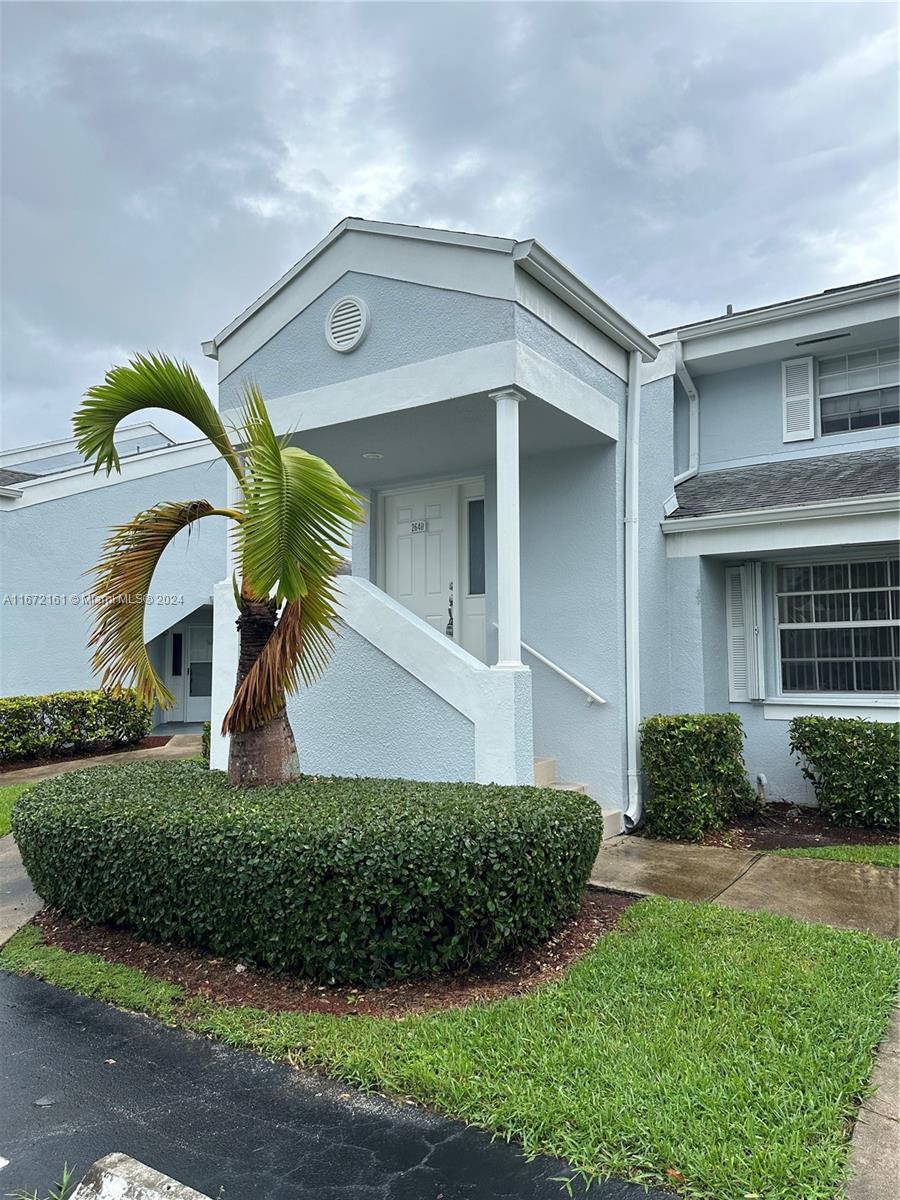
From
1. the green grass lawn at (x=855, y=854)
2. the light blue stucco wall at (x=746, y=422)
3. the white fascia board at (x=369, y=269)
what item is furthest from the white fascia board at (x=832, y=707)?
the white fascia board at (x=369, y=269)

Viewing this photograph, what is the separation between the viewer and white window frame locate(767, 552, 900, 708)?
814 cm

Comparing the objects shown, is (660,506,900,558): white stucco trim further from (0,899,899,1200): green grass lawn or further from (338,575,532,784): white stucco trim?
(0,899,899,1200): green grass lawn

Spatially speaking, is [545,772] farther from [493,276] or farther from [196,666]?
[196,666]

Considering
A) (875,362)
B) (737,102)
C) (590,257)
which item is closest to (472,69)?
(737,102)

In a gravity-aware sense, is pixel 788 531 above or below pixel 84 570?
below

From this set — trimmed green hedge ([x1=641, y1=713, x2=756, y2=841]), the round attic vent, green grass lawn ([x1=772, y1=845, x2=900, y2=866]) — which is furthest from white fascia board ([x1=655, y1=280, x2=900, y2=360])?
green grass lawn ([x1=772, y1=845, x2=900, y2=866])

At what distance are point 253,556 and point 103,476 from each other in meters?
10.9

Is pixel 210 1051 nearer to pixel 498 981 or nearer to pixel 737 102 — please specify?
pixel 498 981

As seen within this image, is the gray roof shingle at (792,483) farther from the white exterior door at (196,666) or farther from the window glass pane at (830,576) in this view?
the white exterior door at (196,666)

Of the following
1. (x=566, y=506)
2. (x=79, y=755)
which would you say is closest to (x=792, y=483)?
(x=566, y=506)

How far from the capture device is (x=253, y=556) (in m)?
4.68

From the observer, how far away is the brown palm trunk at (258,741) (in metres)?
5.37

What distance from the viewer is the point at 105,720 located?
12.7 m

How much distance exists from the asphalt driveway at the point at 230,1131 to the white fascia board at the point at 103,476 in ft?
34.7
